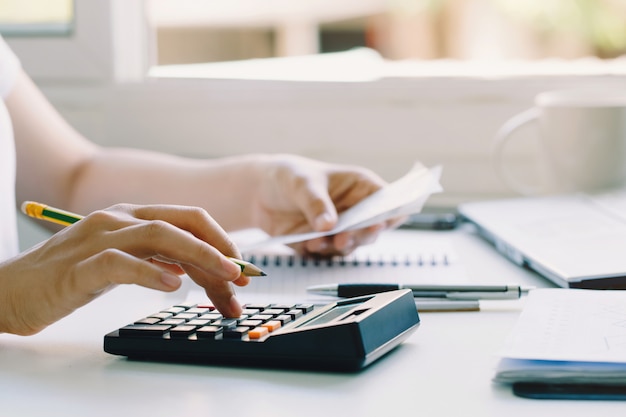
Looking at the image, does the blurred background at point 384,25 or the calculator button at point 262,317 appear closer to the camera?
the calculator button at point 262,317

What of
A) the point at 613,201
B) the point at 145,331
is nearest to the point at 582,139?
the point at 613,201

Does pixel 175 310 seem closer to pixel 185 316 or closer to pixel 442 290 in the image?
pixel 185 316

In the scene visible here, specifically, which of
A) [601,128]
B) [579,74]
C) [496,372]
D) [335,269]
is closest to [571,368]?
[496,372]

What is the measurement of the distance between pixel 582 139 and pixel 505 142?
0.14 m

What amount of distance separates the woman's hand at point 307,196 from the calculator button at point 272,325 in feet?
1.02

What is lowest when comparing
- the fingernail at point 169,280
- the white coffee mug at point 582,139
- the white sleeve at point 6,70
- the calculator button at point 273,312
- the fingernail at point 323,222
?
the calculator button at point 273,312

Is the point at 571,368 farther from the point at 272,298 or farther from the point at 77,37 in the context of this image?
the point at 77,37

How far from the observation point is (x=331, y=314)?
1.94ft

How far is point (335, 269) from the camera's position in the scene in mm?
871

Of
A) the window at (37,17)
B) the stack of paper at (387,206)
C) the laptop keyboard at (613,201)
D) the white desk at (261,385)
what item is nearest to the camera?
the white desk at (261,385)

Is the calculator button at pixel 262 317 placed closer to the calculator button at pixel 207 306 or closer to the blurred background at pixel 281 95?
the calculator button at pixel 207 306

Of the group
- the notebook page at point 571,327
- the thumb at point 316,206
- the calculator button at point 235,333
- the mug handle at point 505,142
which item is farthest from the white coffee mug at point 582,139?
the calculator button at point 235,333

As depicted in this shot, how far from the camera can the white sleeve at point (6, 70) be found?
1.05 meters

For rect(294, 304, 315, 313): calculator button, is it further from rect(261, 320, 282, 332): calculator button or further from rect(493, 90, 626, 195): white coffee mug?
rect(493, 90, 626, 195): white coffee mug
